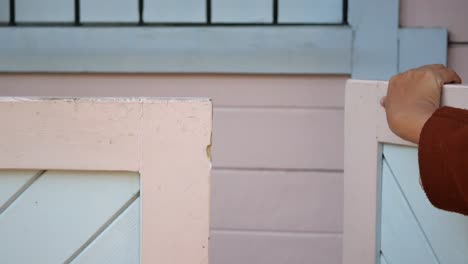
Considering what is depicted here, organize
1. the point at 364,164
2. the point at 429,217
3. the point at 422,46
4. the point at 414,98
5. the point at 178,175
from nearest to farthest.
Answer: the point at 178,175 < the point at 414,98 < the point at 429,217 < the point at 364,164 < the point at 422,46

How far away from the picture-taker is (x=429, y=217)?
169 cm

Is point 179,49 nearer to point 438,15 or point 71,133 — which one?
point 438,15

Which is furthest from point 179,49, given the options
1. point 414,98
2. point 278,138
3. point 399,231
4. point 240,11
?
point 414,98

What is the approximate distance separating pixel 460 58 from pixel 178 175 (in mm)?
1766

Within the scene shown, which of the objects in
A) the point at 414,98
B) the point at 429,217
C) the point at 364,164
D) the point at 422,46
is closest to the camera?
the point at 414,98

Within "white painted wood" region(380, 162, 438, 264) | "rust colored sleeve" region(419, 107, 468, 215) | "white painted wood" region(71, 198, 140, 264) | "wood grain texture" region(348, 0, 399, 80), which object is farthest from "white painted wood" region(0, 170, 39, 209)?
"wood grain texture" region(348, 0, 399, 80)

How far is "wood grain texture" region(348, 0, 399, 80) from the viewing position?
2846 millimetres

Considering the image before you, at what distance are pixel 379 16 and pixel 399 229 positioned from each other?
1.23 metres

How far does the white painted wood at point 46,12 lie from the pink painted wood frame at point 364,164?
4.89ft

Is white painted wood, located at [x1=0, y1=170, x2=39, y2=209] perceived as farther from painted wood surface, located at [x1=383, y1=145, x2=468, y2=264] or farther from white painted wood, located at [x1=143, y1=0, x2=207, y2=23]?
white painted wood, located at [x1=143, y1=0, x2=207, y2=23]

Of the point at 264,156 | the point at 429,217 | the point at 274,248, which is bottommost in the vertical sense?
the point at 274,248

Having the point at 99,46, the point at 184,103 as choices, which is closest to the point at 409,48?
the point at 99,46

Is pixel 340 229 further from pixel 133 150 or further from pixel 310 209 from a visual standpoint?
pixel 133 150

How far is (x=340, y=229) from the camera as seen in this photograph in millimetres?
2965
